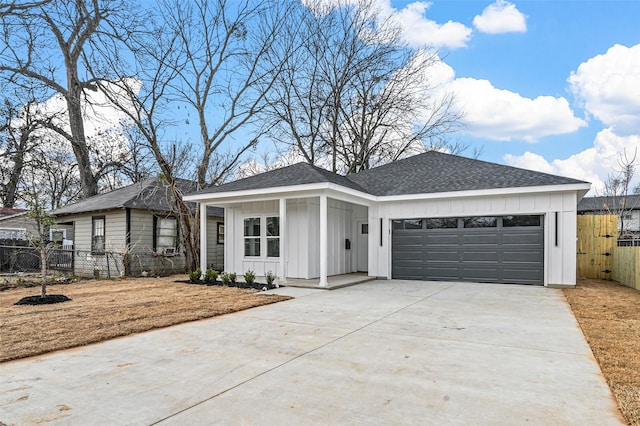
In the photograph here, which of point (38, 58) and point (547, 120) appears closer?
point (38, 58)

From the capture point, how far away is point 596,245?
41.6ft

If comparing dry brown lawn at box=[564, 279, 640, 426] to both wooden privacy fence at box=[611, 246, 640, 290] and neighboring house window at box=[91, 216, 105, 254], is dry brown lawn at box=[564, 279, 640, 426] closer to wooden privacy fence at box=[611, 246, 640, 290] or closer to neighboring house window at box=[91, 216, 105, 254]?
wooden privacy fence at box=[611, 246, 640, 290]

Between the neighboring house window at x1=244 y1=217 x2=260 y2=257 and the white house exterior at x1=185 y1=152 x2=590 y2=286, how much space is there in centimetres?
3

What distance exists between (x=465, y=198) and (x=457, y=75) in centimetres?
1105

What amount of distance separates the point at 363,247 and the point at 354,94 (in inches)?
416

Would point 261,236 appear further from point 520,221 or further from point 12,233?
point 12,233

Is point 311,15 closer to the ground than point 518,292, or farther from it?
farther from it

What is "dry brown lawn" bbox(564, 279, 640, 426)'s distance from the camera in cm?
319

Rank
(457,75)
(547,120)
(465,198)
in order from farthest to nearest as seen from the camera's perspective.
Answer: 1. (457,75)
2. (547,120)
3. (465,198)

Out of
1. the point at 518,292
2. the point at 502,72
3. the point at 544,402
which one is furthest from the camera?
the point at 502,72

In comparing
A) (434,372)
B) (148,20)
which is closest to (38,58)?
(148,20)

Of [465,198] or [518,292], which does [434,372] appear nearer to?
[518,292]

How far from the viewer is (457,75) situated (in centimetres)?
1964

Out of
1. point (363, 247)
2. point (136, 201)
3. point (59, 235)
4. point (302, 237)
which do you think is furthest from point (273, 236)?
point (59, 235)
